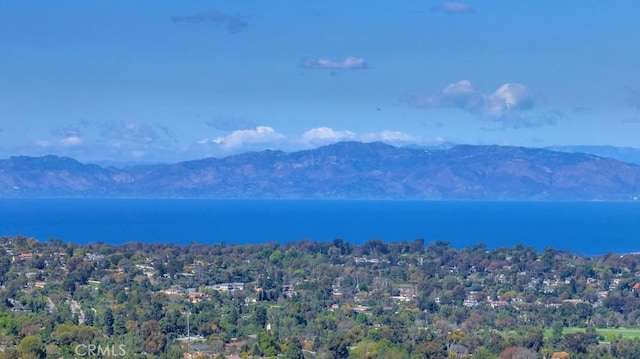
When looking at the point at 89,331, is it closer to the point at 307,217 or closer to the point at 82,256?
the point at 82,256

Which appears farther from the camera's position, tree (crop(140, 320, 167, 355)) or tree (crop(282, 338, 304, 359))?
tree (crop(140, 320, 167, 355))

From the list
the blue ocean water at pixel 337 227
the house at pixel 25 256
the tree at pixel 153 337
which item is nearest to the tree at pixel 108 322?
the tree at pixel 153 337

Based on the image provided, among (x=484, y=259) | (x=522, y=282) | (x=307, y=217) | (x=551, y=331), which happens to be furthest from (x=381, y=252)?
(x=307, y=217)

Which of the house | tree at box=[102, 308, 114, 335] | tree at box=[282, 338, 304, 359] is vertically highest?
the house

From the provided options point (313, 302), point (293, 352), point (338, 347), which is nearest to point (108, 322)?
point (293, 352)

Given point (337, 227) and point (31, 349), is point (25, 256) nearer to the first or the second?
point (31, 349)

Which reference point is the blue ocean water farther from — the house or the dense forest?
the house

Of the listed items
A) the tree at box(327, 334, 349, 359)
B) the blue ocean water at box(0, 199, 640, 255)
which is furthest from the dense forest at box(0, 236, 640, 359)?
the blue ocean water at box(0, 199, 640, 255)

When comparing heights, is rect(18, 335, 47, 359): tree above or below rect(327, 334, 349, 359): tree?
above
